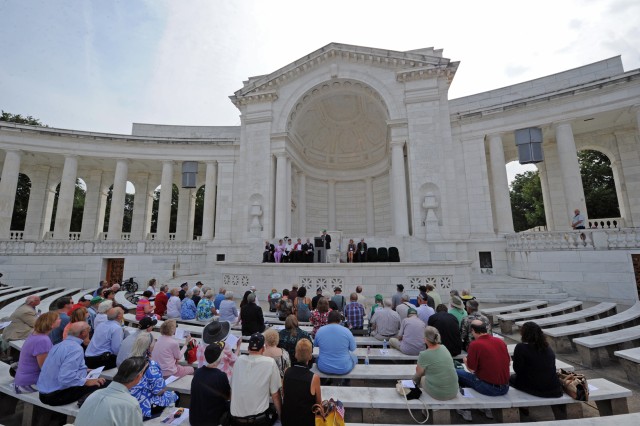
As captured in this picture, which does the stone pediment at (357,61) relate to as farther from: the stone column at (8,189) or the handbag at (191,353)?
the handbag at (191,353)

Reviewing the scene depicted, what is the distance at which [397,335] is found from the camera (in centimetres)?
636

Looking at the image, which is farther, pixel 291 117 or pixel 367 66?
pixel 291 117

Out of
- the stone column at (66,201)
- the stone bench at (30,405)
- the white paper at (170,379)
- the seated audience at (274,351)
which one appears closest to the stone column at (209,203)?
the stone column at (66,201)

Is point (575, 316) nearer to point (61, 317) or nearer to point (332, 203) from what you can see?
point (61, 317)

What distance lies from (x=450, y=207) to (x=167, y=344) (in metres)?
18.4

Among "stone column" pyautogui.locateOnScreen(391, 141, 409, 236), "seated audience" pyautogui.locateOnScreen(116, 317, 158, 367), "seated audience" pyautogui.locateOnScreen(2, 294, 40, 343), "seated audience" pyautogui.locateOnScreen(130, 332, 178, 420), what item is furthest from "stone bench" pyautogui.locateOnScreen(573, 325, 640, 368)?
"stone column" pyautogui.locateOnScreen(391, 141, 409, 236)

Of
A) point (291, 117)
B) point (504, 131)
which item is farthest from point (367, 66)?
point (504, 131)

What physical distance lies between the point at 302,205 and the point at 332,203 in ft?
11.4

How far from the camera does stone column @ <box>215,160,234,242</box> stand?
79.9 ft

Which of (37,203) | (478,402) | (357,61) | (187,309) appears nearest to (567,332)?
(478,402)

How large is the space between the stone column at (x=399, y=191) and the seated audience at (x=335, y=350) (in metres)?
15.1

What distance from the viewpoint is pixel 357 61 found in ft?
71.1

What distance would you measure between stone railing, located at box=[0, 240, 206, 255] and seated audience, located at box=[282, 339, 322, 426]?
2120 centimetres

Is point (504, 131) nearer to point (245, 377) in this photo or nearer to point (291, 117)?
point (291, 117)
